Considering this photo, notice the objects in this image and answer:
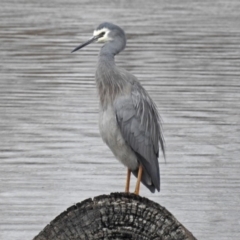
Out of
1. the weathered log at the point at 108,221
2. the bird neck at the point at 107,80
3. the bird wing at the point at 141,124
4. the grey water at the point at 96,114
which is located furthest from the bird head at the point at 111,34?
the weathered log at the point at 108,221

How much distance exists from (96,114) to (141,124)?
16.6 feet

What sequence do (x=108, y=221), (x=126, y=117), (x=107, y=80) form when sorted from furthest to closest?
(x=107, y=80) → (x=126, y=117) → (x=108, y=221)

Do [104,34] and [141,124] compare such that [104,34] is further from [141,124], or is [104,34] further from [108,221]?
[108,221]

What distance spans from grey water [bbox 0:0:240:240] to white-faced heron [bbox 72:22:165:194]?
1107 mm

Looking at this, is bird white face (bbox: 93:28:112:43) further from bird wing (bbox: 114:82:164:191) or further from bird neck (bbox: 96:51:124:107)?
bird wing (bbox: 114:82:164:191)

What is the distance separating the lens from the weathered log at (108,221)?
577 cm

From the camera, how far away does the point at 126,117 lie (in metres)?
7.31

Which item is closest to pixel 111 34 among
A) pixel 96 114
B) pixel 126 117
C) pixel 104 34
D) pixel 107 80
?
pixel 104 34

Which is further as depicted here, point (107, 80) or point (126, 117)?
point (107, 80)

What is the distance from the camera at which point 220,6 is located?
23625mm

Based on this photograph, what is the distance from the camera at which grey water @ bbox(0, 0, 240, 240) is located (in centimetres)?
901

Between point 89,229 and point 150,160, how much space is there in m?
1.70

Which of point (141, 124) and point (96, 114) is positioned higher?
point (141, 124)

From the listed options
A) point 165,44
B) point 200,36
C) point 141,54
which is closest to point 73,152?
point 141,54
